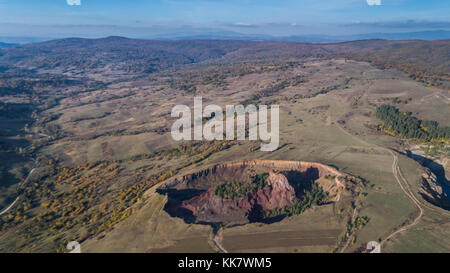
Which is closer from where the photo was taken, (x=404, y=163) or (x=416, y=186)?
(x=416, y=186)

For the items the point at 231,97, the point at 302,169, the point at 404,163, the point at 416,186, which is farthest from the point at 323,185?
the point at 231,97

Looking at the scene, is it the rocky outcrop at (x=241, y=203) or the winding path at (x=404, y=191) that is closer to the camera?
the winding path at (x=404, y=191)

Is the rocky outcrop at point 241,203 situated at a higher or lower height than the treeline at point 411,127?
lower

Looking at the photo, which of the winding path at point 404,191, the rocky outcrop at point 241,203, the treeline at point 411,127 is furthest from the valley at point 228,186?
the treeline at point 411,127

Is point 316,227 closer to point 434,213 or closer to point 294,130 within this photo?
point 434,213

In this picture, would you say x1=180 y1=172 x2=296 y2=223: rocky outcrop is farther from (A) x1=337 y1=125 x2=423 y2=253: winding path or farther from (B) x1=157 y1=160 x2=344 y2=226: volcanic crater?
(A) x1=337 y1=125 x2=423 y2=253: winding path
